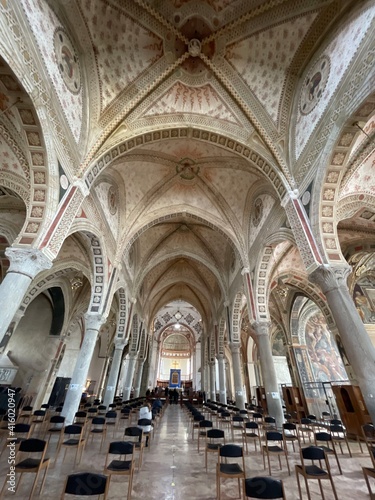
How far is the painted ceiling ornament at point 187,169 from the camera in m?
11.4

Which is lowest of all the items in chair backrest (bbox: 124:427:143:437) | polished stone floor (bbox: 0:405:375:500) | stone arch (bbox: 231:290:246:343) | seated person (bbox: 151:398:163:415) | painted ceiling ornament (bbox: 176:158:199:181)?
polished stone floor (bbox: 0:405:375:500)

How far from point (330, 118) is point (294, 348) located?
52.6 feet

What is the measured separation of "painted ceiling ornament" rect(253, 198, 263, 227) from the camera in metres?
11.0

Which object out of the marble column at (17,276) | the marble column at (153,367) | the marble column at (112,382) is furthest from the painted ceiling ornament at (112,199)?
the marble column at (153,367)

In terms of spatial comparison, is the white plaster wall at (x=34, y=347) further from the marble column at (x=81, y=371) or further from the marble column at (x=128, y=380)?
the marble column at (x=81, y=371)

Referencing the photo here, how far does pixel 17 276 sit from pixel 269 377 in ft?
31.8

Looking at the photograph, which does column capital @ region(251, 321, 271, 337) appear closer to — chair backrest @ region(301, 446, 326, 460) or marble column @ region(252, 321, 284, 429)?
marble column @ region(252, 321, 284, 429)

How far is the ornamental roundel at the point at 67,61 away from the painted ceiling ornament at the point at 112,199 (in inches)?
159

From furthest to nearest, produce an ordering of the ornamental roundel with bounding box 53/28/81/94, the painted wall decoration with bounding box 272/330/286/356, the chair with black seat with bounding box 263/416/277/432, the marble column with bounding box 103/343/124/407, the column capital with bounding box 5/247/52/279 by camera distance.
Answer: the painted wall decoration with bounding box 272/330/286/356, the marble column with bounding box 103/343/124/407, the chair with black seat with bounding box 263/416/277/432, the ornamental roundel with bounding box 53/28/81/94, the column capital with bounding box 5/247/52/279

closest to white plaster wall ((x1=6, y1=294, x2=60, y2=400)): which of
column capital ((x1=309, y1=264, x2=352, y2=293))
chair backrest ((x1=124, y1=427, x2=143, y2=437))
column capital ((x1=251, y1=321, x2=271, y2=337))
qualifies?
chair backrest ((x1=124, y1=427, x2=143, y2=437))

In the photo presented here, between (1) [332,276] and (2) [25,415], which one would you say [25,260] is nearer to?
(2) [25,415]

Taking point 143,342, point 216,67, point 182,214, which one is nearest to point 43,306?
point 143,342

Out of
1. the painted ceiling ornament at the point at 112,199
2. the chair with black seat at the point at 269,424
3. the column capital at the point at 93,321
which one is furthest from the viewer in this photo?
the painted ceiling ornament at the point at 112,199

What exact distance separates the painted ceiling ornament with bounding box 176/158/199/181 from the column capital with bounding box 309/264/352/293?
8.03m
